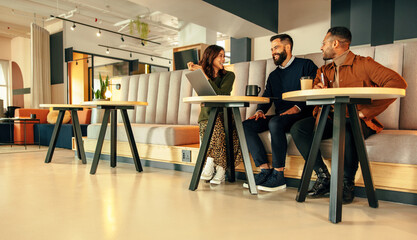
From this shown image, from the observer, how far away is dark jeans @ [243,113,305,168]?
6.81 feet

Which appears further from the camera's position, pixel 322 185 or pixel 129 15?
pixel 129 15

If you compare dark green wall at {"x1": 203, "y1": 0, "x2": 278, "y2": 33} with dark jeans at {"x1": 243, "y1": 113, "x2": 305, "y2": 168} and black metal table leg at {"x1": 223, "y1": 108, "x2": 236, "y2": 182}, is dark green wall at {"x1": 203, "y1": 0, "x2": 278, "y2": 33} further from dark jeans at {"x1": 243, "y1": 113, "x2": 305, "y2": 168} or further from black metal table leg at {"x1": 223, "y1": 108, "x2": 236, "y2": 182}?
dark jeans at {"x1": 243, "y1": 113, "x2": 305, "y2": 168}

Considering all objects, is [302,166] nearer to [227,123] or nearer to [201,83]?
[227,123]

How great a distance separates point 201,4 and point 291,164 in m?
3.29

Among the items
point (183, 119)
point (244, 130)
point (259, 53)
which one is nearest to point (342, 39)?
point (244, 130)

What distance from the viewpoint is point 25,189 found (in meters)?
2.23

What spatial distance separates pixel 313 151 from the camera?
5.75 ft

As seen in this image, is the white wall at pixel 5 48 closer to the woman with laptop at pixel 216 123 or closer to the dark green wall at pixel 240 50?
the dark green wall at pixel 240 50

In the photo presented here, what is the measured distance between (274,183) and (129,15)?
24.5ft

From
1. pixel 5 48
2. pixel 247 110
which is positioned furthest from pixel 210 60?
pixel 5 48

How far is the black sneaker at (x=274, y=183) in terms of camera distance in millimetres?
2078

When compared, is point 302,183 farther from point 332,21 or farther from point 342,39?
point 332,21

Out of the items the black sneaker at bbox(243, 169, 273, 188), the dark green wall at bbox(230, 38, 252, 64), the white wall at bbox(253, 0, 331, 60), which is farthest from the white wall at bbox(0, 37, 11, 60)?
A: the black sneaker at bbox(243, 169, 273, 188)

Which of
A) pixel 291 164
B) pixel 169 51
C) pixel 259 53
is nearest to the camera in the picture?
pixel 291 164
